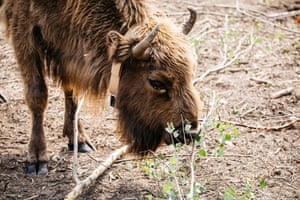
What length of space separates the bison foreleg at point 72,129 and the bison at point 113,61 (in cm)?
25

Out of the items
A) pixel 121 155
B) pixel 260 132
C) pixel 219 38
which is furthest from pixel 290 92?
pixel 121 155

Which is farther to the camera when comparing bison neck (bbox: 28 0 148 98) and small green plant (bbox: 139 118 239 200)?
bison neck (bbox: 28 0 148 98)

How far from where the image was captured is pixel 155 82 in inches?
185

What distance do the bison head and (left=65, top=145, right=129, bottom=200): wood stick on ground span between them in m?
0.42

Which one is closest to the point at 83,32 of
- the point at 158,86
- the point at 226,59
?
the point at 158,86

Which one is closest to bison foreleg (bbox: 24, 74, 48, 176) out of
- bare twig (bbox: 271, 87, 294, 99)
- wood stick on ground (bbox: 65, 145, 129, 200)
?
wood stick on ground (bbox: 65, 145, 129, 200)

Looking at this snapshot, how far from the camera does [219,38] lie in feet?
28.3

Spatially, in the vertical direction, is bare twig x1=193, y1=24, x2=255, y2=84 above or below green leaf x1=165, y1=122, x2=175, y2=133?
above

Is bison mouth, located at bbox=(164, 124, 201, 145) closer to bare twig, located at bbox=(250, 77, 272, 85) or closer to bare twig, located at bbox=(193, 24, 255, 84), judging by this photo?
bare twig, located at bbox=(193, 24, 255, 84)

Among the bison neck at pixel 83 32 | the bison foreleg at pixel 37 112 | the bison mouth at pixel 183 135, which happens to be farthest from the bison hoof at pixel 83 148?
the bison mouth at pixel 183 135

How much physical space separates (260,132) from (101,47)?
6.98 ft

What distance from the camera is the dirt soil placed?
503 centimetres

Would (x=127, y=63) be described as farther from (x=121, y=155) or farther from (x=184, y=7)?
(x=184, y=7)

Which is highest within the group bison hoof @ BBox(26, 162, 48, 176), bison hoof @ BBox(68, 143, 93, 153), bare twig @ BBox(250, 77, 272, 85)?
bare twig @ BBox(250, 77, 272, 85)
